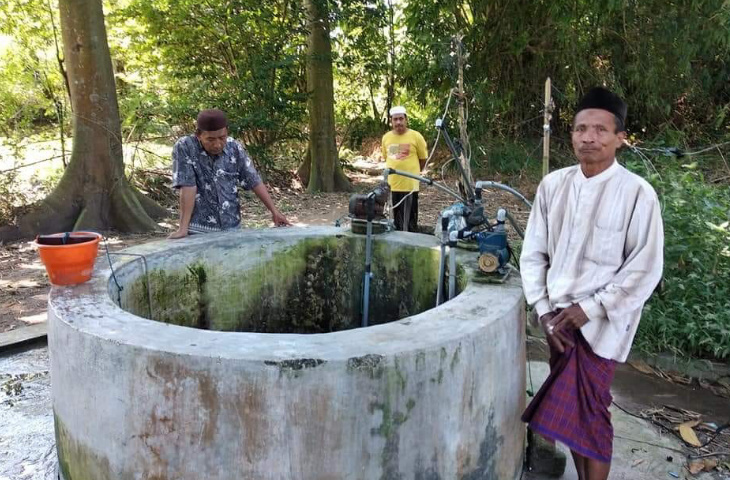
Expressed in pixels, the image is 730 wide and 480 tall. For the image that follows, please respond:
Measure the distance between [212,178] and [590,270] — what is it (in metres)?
2.47

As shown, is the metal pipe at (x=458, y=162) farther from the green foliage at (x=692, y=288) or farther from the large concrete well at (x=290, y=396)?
the green foliage at (x=692, y=288)

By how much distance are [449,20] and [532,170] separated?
288cm

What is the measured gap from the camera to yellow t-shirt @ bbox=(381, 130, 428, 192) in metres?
6.47

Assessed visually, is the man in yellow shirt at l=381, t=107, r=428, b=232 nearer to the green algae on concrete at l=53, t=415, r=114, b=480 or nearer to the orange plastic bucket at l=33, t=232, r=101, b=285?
the orange plastic bucket at l=33, t=232, r=101, b=285

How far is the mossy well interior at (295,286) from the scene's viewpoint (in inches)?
142

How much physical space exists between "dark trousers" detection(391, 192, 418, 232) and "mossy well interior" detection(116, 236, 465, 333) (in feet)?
8.03

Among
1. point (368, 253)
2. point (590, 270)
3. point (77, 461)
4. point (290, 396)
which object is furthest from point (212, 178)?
point (590, 270)

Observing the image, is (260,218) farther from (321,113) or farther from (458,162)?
(458,162)

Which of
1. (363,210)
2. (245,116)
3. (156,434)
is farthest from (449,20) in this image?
(156,434)

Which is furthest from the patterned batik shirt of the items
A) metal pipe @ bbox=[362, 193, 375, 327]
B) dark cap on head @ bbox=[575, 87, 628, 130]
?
dark cap on head @ bbox=[575, 87, 628, 130]

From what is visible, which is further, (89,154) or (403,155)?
(89,154)

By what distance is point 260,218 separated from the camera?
8.53 metres

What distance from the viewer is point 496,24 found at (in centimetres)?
1030

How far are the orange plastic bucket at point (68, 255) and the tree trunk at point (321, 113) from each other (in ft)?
26.2
